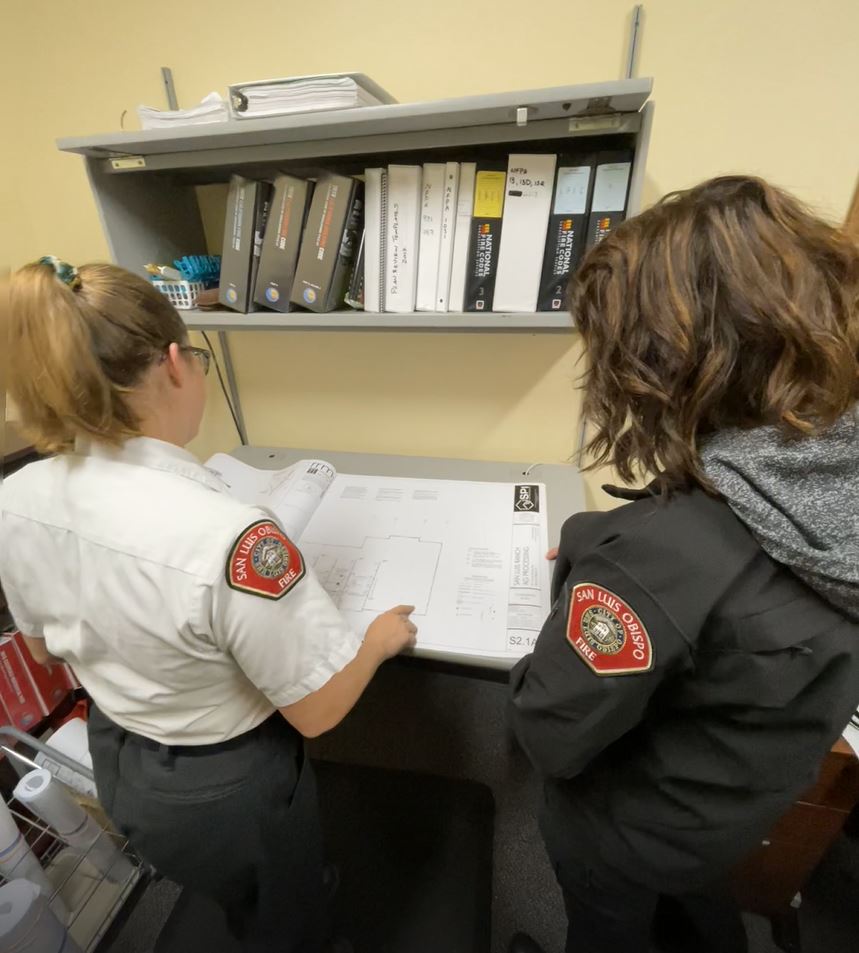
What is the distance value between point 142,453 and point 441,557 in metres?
0.59

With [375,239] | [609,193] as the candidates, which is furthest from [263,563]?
[609,193]

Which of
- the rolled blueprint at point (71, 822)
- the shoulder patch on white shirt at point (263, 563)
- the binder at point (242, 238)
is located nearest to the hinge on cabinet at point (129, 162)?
the binder at point (242, 238)

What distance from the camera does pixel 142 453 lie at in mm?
638

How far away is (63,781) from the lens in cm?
112

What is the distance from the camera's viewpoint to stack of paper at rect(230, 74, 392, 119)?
2.83ft

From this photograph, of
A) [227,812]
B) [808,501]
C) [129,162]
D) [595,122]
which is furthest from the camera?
[129,162]

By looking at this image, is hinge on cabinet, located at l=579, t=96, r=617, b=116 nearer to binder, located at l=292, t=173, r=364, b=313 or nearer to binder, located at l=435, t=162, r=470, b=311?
binder, located at l=435, t=162, r=470, b=311

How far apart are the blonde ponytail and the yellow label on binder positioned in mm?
633

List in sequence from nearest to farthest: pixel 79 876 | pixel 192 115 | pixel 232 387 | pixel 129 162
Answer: pixel 192 115, pixel 129 162, pixel 79 876, pixel 232 387

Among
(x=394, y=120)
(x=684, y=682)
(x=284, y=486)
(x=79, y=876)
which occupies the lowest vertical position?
(x=79, y=876)

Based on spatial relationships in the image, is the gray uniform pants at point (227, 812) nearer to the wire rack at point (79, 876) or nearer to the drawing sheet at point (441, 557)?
the drawing sheet at point (441, 557)

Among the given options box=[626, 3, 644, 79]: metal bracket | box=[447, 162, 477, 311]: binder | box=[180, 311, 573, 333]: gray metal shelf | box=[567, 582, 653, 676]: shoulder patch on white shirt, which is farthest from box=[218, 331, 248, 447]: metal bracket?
box=[567, 582, 653, 676]: shoulder patch on white shirt

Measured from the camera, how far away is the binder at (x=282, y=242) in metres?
1.04

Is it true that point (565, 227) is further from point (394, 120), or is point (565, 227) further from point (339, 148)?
point (339, 148)
